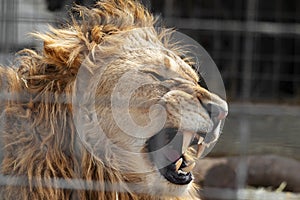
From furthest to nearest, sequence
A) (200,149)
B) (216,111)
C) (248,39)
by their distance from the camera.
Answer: (248,39)
(200,149)
(216,111)

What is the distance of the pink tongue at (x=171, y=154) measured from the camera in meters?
1.80

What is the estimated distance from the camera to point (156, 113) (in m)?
1.79

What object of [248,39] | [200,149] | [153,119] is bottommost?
[248,39]

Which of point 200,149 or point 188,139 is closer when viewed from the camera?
point 188,139

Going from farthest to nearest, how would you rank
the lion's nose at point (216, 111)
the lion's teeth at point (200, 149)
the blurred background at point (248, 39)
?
the blurred background at point (248, 39), the lion's teeth at point (200, 149), the lion's nose at point (216, 111)

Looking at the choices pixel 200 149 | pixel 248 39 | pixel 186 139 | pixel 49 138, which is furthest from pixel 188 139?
pixel 248 39

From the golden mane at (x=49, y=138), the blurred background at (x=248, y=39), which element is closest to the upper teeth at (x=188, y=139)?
the golden mane at (x=49, y=138)

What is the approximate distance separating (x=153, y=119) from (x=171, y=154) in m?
0.11

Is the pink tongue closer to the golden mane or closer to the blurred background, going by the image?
the golden mane

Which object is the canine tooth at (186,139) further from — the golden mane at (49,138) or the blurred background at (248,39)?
the blurred background at (248,39)

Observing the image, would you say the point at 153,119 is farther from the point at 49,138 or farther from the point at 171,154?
the point at 49,138

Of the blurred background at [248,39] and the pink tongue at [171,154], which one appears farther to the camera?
the blurred background at [248,39]

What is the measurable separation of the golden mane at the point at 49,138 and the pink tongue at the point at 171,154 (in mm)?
108

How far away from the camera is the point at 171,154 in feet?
5.97
